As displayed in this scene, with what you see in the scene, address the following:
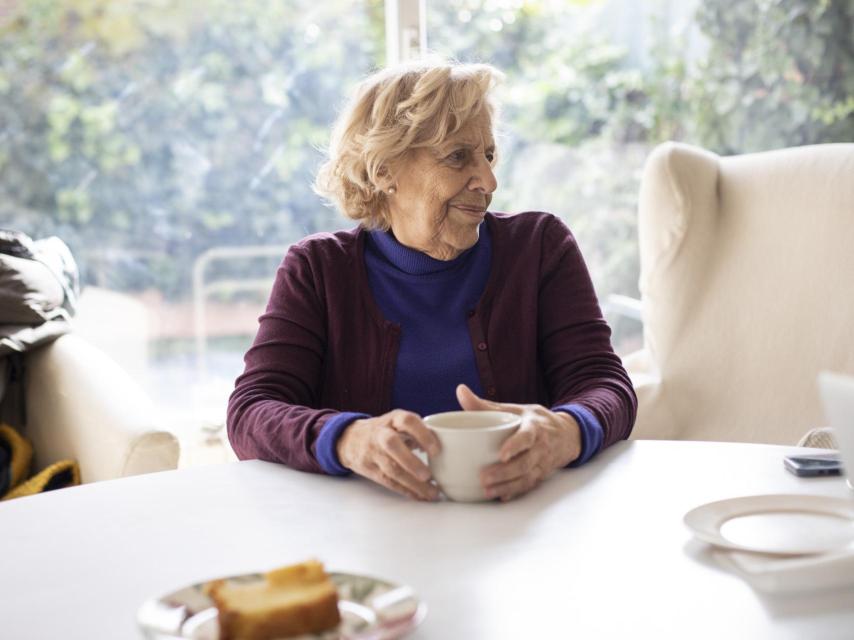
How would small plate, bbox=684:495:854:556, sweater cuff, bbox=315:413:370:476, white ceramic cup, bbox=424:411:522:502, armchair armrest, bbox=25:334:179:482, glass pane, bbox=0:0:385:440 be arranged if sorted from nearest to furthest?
small plate, bbox=684:495:854:556
white ceramic cup, bbox=424:411:522:502
sweater cuff, bbox=315:413:370:476
armchair armrest, bbox=25:334:179:482
glass pane, bbox=0:0:385:440

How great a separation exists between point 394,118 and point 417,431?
757 mm

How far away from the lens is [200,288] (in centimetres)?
319

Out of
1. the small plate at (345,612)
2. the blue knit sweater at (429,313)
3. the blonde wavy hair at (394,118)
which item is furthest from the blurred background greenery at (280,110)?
the small plate at (345,612)

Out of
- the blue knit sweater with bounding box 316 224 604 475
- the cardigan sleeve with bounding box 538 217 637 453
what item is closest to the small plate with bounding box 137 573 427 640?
the cardigan sleeve with bounding box 538 217 637 453

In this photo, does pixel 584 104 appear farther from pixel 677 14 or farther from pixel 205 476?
pixel 205 476

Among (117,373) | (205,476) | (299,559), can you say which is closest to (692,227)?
(117,373)

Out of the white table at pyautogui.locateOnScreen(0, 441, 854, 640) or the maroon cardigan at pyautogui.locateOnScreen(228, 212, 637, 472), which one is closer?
the white table at pyautogui.locateOnScreen(0, 441, 854, 640)

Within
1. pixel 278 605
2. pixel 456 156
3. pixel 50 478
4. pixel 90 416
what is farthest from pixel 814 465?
pixel 50 478

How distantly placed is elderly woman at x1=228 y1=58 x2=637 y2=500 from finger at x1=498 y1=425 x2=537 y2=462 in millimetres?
383

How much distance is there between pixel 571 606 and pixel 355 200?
1091 millimetres

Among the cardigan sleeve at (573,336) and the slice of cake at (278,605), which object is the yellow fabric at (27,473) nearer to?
the cardigan sleeve at (573,336)

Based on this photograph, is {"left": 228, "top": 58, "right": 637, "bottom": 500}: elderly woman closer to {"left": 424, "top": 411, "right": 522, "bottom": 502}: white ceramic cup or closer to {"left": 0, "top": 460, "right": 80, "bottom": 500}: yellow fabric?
{"left": 424, "top": 411, "right": 522, "bottom": 502}: white ceramic cup

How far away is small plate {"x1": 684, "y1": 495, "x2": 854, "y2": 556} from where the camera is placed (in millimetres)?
913

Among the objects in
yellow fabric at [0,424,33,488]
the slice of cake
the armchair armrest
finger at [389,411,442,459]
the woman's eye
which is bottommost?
yellow fabric at [0,424,33,488]
